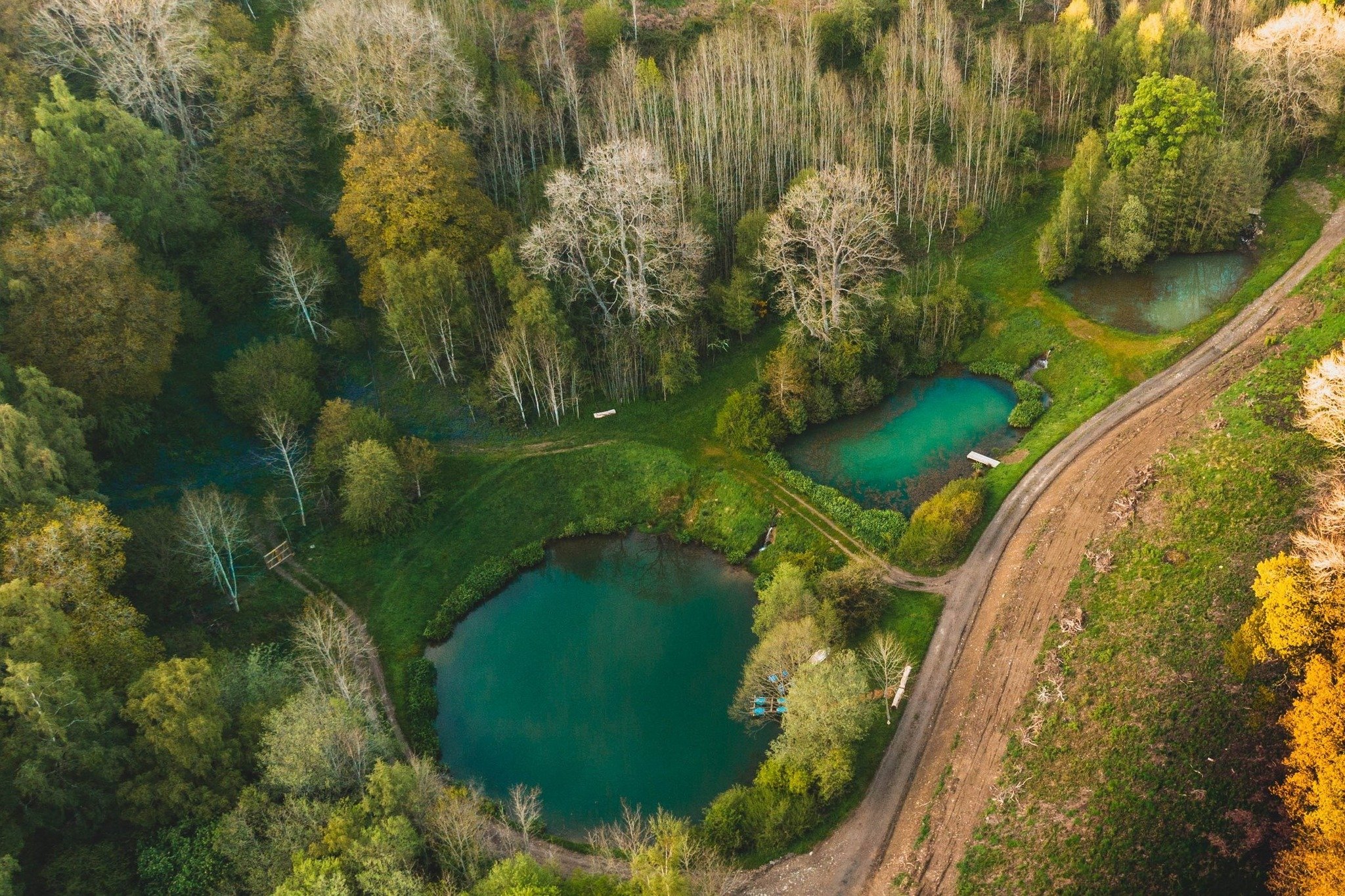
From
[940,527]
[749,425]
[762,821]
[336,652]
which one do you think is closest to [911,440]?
[749,425]

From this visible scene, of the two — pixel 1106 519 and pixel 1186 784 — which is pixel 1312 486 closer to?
pixel 1106 519

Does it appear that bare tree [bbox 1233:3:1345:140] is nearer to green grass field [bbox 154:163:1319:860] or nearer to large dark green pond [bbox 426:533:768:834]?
green grass field [bbox 154:163:1319:860]

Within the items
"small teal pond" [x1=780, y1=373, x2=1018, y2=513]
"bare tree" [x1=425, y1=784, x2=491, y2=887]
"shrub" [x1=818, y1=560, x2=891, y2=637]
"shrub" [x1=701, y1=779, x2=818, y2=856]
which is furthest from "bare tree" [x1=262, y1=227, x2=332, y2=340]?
"shrub" [x1=701, y1=779, x2=818, y2=856]

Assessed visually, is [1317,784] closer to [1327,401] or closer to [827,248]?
[1327,401]

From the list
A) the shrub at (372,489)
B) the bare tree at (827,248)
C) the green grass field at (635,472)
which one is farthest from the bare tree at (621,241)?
the shrub at (372,489)

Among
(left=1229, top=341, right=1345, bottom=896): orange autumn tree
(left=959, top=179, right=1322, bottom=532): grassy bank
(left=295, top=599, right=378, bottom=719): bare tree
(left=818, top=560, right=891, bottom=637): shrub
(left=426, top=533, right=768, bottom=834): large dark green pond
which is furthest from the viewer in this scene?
(left=959, top=179, right=1322, bottom=532): grassy bank

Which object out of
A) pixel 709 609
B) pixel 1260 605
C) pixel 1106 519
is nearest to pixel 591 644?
pixel 709 609
